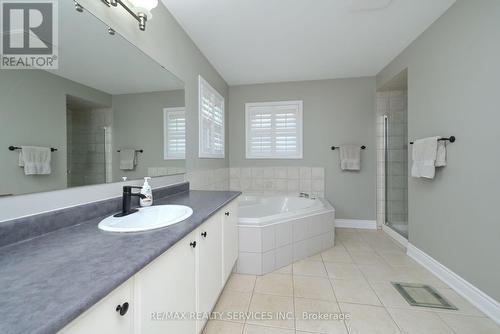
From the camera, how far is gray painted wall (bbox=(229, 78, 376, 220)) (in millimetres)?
3436

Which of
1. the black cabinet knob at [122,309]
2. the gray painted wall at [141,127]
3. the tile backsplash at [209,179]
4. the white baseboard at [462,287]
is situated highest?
the gray painted wall at [141,127]

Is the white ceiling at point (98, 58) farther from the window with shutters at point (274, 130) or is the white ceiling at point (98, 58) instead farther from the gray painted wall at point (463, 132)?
the gray painted wall at point (463, 132)

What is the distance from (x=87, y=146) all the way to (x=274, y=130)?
113 inches

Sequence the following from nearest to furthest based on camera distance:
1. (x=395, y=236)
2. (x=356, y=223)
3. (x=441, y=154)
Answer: (x=441, y=154)
(x=395, y=236)
(x=356, y=223)

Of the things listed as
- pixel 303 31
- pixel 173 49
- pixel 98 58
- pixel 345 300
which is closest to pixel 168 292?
pixel 98 58

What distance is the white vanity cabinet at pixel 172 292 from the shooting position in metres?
0.60

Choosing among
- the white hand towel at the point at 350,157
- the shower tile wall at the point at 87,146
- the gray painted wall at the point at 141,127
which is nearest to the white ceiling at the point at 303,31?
the gray painted wall at the point at 141,127

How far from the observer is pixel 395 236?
3.00 metres

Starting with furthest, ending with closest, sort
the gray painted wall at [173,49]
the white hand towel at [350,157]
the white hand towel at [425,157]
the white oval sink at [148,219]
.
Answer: the white hand towel at [350,157] < the white hand towel at [425,157] < the gray painted wall at [173,49] < the white oval sink at [148,219]

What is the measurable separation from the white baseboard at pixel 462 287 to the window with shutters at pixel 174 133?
8.55 feet

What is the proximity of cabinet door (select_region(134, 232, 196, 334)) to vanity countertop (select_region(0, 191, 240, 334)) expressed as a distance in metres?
0.09

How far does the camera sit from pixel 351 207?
3496 millimetres

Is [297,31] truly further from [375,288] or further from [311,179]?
[375,288]

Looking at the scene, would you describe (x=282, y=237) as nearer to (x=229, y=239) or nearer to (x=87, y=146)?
(x=229, y=239)
